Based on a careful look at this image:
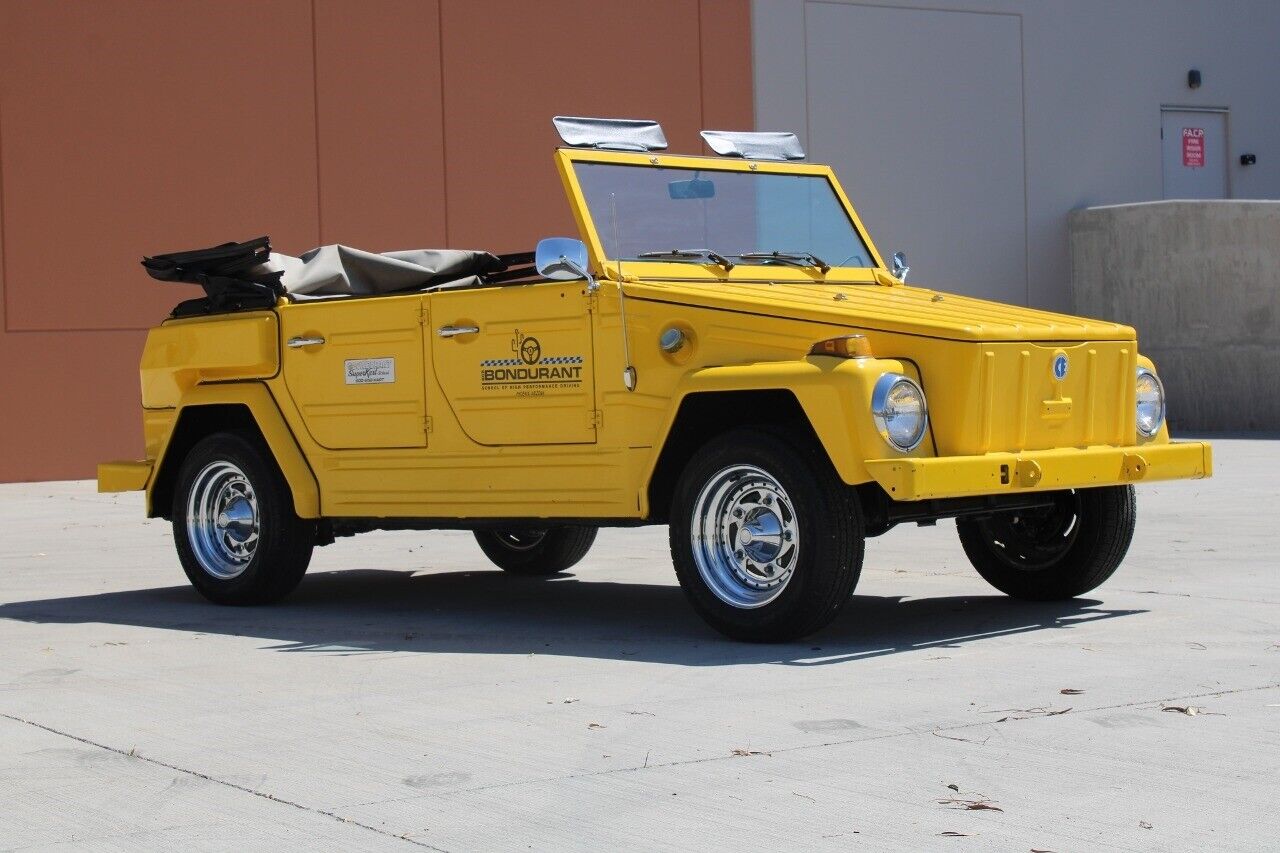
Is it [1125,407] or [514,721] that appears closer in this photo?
[514,721]

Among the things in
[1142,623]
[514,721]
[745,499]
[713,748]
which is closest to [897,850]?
[713,748]

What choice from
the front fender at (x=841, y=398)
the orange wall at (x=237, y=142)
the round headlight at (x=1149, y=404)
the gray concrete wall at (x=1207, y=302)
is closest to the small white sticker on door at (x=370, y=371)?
the front fender at (x=841, y=398)

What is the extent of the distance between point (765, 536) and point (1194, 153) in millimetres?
20994

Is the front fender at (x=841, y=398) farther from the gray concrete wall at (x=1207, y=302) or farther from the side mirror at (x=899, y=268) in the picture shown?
the gray concrete wall at (x=1207, y=302)

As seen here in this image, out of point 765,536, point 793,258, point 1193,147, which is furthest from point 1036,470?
point 1193,147

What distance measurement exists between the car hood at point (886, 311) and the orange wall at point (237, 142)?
38.7ft

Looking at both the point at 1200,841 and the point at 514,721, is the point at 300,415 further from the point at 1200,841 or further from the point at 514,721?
the point at 1200,841

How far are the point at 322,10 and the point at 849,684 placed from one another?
48.6 feet

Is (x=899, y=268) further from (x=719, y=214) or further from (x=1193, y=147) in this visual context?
(x=1193, y=147)

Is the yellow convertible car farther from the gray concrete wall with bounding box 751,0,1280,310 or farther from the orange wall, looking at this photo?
the gray concrete wall with bounding box 751,0,1280,310

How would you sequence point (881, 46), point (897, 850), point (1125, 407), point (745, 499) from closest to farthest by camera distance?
point (897, 850) → point (745, 499) → point (1125, 407) → point (881, 46)

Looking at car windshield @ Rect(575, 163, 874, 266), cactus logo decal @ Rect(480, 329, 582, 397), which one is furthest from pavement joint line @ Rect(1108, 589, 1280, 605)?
cactus logo decal @ Rect(480, 329, 582, 397)

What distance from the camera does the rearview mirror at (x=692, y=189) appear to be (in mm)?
8367

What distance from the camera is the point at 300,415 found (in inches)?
347
